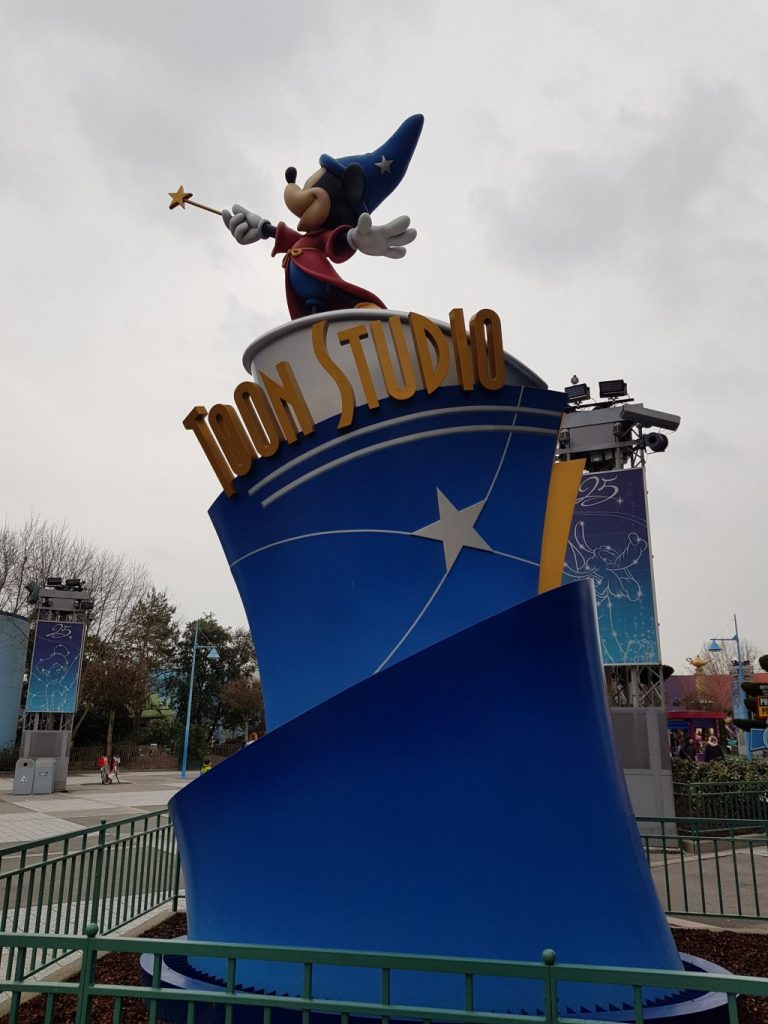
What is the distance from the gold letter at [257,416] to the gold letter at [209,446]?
364mm

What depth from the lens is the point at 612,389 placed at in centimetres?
1678

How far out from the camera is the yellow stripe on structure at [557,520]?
625 centimetres

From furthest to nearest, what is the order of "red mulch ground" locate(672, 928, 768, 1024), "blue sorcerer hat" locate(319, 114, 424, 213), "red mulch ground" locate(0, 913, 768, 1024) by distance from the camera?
"blue sorcerer hat" locate(319, 114, 424, 213) → "red mulch ground" locate(672, 928, 768, 1024) → "red mulch ground" locate(0, 913, 768, 1024)

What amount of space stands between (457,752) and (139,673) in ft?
129

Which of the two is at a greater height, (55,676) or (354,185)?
(354,185)

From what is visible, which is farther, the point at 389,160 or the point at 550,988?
the point at 389,160

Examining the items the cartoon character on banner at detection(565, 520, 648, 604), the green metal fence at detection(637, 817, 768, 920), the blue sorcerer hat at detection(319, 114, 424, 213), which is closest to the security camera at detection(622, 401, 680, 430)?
the cartoon character on banner at detection(565, 520, 648, 604)

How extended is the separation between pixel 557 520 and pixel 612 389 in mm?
11355

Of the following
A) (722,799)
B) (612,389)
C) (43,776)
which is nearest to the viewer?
(722,799)

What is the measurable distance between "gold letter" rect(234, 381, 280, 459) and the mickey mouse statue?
1.55 meters

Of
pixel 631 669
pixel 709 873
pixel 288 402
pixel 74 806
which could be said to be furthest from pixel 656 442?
pixel 74 806

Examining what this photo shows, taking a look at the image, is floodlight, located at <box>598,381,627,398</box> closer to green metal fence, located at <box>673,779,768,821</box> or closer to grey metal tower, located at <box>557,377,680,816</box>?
grey metal tower, located at <box>557,377,680,816</box>

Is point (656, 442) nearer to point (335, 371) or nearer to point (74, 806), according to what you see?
point (335, 371)

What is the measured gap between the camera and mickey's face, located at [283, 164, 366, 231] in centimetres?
775
